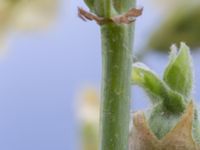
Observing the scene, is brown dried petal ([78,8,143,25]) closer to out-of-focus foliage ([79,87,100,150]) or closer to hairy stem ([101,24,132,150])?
hairy stem ([101,24,132,150])

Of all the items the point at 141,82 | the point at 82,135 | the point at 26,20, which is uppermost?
the point at 26,20

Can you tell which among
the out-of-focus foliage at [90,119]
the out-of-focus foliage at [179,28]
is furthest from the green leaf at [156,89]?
the out-of-focus foliage at [179,28]

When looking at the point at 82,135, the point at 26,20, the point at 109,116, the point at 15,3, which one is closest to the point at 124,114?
the point at 109,116

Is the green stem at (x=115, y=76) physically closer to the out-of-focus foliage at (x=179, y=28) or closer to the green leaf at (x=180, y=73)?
the green leaf at (x=180, y=73)

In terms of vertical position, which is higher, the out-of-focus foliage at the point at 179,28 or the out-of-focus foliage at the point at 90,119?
the out-of-focus foliage at the point at 179,28

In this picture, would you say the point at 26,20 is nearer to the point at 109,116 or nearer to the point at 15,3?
the point at 15,3

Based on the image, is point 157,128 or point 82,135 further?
point 82,135

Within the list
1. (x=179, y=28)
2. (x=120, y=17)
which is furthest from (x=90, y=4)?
(x=179, y=28)
